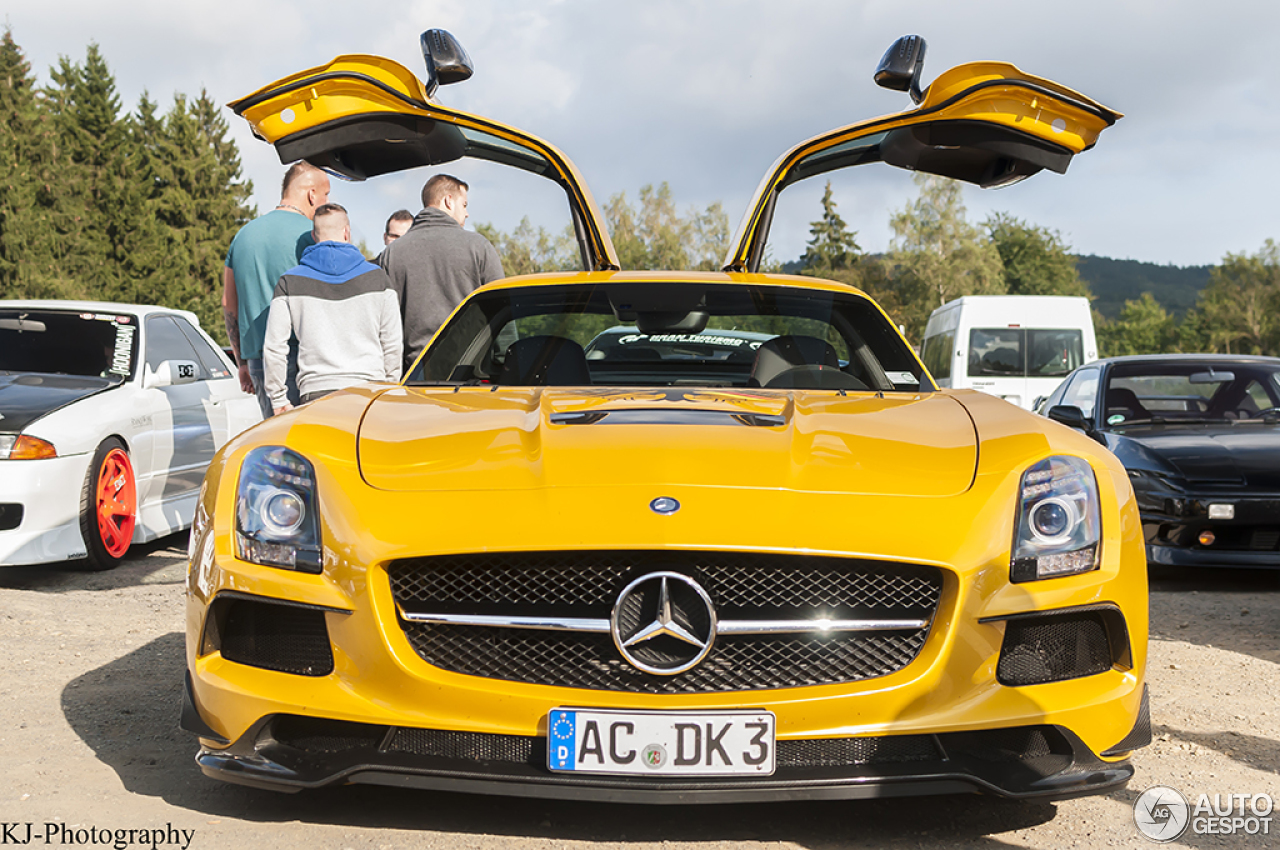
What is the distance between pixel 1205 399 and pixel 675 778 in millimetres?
7150

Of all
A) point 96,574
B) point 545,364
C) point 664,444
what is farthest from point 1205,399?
point 96,574

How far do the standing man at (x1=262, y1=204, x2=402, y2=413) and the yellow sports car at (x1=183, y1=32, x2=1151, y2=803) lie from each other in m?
2.61

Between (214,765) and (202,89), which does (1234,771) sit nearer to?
(214,765)

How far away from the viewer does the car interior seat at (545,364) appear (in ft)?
13.5

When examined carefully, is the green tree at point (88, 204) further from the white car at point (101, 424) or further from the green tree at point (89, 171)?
the white car at point (101, 424)

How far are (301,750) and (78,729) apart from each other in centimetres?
136

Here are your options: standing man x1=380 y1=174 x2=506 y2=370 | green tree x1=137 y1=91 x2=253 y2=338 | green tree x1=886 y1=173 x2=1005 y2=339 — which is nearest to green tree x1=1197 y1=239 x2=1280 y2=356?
green tree x1=886 y1=173 x2=1005 y2=339

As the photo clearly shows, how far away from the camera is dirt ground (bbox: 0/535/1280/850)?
273cm

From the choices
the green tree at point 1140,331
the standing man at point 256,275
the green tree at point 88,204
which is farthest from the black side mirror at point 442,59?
the green tree at point 1140,331

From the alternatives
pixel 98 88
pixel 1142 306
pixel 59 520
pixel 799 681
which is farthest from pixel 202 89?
pixel 1142 306

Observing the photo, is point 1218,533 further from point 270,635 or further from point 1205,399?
point 270,635

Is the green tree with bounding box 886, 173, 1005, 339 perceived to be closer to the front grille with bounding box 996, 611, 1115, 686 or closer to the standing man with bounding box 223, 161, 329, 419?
the standing man with bounding box 223, 161, 329, 419

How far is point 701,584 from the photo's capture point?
2.58 meters

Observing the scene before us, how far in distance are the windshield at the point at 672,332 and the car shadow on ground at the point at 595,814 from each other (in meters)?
1.48
